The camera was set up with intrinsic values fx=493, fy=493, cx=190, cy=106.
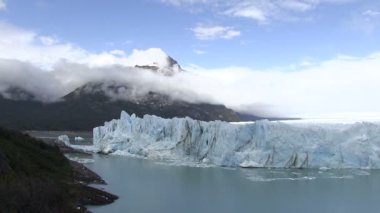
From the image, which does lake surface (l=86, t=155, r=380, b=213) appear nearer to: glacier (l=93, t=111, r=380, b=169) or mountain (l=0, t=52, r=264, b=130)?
glacier (l=93, t=111, r=380, b=169)

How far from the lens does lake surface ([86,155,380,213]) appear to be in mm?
13258

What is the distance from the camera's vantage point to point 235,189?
16.1 meters

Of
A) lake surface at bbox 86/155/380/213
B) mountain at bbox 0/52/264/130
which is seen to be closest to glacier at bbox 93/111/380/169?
lake surface at bbox 86/155/380/213

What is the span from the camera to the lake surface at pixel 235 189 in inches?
522

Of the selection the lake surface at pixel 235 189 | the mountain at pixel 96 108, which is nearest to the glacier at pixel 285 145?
the lake surface at pixel 235 189

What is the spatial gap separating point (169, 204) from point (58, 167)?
3.70 metres

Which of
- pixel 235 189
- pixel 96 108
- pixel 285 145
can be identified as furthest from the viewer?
pixel 96 108

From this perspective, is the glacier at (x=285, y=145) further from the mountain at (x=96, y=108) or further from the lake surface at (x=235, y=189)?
the mountain at (x=96, y=108)

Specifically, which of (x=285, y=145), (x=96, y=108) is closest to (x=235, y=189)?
(x=285, y=145)

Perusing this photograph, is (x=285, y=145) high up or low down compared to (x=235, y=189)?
up

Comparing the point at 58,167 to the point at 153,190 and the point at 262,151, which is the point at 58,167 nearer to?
the point at 153,190

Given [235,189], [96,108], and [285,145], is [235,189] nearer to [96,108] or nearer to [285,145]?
[285,145]

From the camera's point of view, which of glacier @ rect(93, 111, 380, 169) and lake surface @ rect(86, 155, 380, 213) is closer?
lake surface @ rect(86, 155, 380, 213)

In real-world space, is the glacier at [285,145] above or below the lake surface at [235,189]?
above
